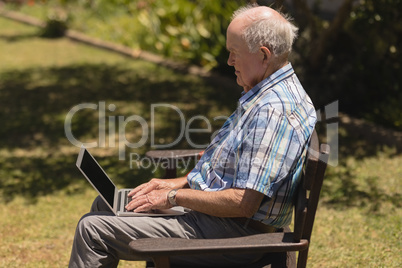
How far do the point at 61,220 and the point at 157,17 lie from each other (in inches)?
291

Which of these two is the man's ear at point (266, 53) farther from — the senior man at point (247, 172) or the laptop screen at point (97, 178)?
the laptop screen at point (97, 178)

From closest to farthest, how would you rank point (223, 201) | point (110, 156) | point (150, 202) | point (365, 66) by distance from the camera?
point (223, 201) < point (150, 202) < point (110, 156) < point (365, 66)

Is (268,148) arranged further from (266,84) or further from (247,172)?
(266,84)

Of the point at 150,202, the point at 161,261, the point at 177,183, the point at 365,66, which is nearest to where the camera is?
the point at 161,261

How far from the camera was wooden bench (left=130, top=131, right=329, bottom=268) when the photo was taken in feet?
7.95

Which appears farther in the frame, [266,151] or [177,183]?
[177,183]

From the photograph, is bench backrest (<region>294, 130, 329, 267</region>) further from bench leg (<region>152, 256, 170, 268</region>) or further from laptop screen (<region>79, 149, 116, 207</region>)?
laptop screen (<region>79, 149, 116, 207</region>)

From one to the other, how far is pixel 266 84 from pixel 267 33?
25 centimetres

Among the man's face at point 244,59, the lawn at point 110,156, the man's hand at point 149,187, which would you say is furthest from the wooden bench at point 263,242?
the lawn at point 110,156

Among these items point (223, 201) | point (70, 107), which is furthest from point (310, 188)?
point (70, 107)

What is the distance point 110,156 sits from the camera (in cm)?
632

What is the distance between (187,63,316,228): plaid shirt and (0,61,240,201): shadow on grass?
2.89 metres

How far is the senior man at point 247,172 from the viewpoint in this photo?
2576 millimetres

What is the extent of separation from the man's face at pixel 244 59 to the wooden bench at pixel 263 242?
485 millimetres
